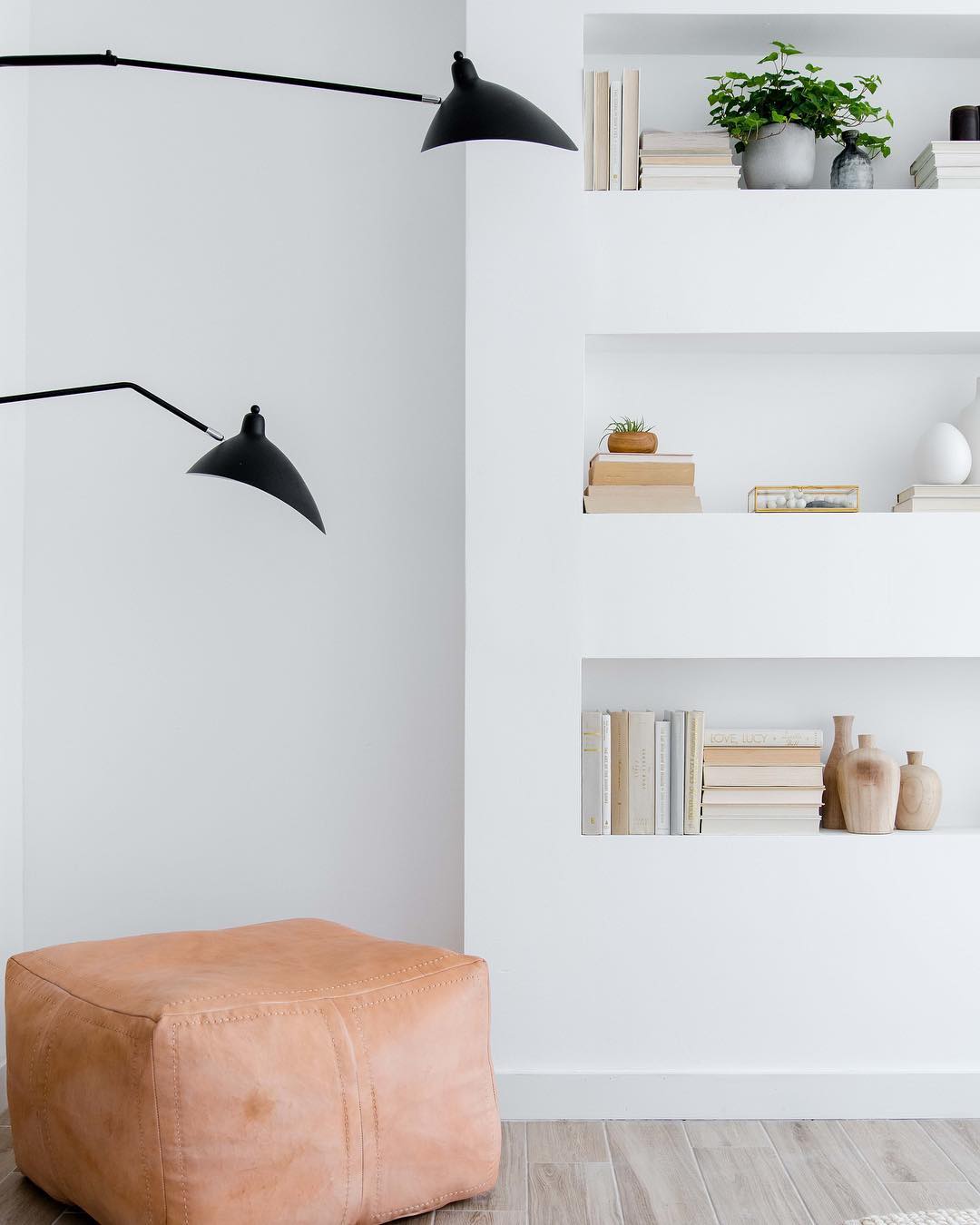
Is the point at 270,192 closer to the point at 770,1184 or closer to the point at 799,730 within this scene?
the point at 799,730

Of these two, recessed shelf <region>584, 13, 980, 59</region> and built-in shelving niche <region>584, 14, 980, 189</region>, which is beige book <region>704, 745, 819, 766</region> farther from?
recessed shelf <region>584, 13, 980, 59</region>

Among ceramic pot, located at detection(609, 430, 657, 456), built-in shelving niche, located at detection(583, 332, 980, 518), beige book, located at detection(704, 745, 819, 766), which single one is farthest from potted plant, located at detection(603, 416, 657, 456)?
beige book, located at detection(704, 745, 819, 766)

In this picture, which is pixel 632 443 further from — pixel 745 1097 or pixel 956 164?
pixel 745 1097

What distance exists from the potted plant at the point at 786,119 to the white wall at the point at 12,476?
5.68ft

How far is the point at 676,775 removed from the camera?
2.59 m

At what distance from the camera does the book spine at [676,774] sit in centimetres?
258

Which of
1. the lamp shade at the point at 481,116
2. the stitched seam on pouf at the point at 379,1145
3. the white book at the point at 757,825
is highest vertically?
the lamp shade at the point at 481,116

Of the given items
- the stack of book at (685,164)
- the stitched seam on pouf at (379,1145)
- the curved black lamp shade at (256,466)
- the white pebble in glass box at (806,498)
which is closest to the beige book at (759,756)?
the white pebble in glass box at (806,498)

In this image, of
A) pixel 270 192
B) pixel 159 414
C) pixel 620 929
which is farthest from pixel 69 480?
pixel 620 929

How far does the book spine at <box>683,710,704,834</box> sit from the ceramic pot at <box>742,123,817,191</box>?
1266 millimetres

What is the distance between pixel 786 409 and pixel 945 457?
413 mm

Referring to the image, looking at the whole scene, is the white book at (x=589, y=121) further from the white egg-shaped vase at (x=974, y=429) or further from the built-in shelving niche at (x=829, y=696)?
the built-in shelving niche at (x=829, y=696)

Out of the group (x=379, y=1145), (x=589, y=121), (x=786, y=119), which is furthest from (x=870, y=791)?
(x=589, y=121)

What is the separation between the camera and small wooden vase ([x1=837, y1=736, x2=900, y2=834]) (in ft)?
8.41
